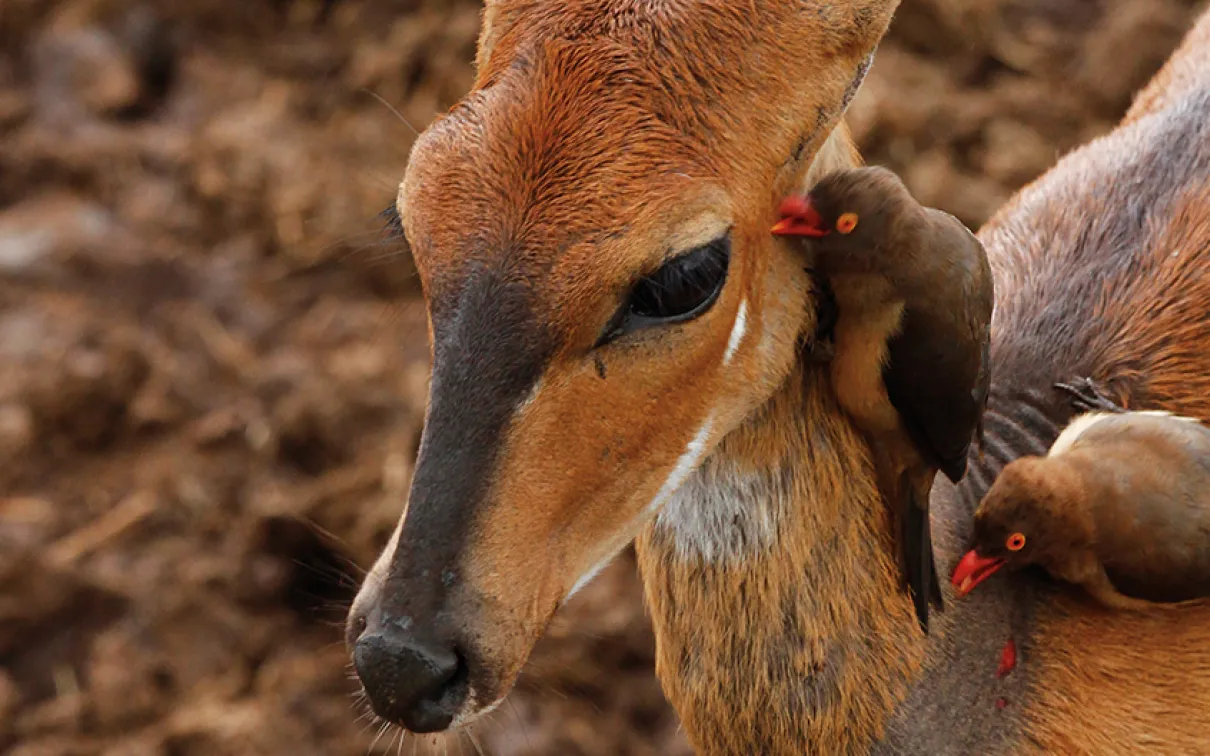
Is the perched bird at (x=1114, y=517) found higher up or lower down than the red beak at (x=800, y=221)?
lower down

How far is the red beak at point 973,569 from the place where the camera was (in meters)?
2.63

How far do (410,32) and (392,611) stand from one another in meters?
4.51

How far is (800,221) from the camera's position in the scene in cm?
227

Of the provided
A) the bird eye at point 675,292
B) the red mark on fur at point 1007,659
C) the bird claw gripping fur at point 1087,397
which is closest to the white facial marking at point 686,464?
the bird eye at point 675,292

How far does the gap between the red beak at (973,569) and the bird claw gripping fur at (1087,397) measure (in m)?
0.41

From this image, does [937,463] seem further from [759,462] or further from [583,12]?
[583,12]

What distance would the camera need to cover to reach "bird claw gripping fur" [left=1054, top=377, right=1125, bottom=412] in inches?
111

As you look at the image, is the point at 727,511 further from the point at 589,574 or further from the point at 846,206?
the point at 846,206

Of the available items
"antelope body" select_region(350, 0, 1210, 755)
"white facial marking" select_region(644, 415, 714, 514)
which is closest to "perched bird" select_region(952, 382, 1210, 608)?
"antelope body" select_region(350, 0, 1210, 755)

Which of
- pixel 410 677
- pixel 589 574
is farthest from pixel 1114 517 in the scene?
pixel 410 677

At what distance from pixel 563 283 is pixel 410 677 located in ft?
1.97

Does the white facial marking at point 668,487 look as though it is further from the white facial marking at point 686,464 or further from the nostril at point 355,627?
the nostril at point 355,627

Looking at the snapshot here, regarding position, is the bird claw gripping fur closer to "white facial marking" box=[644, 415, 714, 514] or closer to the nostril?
"white facial marking" box=[644, 415, 714, 514]

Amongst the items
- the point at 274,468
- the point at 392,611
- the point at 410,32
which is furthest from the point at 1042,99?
the point at 392,611
